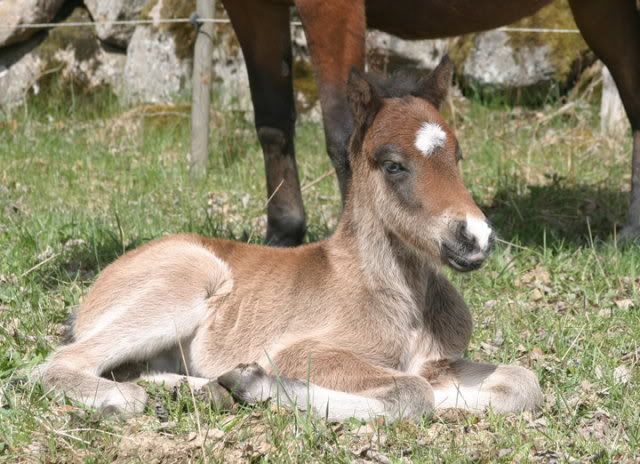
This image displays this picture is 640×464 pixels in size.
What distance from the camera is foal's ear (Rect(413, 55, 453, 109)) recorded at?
4141 mm

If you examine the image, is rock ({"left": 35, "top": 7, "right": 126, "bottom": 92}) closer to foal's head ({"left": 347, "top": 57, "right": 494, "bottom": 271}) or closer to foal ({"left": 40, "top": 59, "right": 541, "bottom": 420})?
foal ({"left": 40, "top": 59, "right": 541, "bottom": 420})

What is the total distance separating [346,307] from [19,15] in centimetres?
653

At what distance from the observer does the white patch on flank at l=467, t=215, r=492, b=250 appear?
3.54 meters

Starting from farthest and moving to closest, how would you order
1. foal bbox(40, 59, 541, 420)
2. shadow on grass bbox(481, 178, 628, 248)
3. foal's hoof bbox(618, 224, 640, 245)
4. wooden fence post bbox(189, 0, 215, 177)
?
wooden fence post bbox(189, 0, 215, 177) → shadow on grass bbox(481, 178, 628, 248) → foal's hoof bbox(618, 224, 640, 245) → foal bbox(40, 59, 541, 420)

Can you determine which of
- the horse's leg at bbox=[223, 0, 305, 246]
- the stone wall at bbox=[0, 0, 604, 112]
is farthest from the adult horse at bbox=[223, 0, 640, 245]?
the stone wall at bbox=[0, 0, 604, 112]

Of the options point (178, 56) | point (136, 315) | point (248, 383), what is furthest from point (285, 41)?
point (178, 56)

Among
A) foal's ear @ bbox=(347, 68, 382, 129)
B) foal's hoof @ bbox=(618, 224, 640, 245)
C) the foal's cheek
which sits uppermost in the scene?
foal's ear @ bbox=(347, 68, 382, 129)

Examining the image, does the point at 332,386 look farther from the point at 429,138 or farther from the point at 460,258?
the point at 429,138

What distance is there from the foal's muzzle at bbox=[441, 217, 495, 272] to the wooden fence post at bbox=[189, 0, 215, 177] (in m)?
4.58

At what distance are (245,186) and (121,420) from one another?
3.89 metres

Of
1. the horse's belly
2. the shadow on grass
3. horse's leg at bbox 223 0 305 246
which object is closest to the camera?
the horse's belly

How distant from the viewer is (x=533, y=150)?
8117 mm

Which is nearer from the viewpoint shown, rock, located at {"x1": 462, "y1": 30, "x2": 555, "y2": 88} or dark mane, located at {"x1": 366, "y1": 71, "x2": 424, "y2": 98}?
dark mane, located at {"x1": 366, "y1": 71, "x2": 424, "y2": 98}

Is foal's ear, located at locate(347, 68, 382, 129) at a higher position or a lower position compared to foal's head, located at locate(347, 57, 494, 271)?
higher
